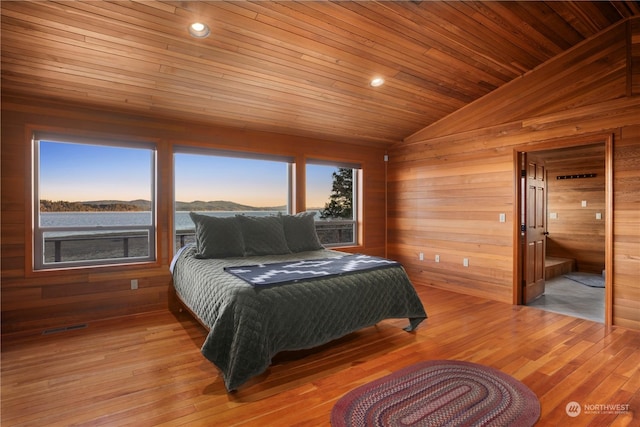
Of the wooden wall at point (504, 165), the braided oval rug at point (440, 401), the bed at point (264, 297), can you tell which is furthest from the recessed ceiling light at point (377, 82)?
the braided oval rug at point (440, 401)

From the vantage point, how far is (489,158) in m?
4.25

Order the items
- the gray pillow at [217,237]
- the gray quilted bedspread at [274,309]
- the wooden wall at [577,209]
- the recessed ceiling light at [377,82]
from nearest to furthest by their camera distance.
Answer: the gray quilted bedspread at [274,309] < the gray pillow at [217,237] < the recessed ceiling light at [377,82] < the wooden wall at [577,209]

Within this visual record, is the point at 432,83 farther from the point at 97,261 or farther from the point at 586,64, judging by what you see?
the point at 97,261

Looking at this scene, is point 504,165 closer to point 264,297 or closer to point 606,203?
point 606,203

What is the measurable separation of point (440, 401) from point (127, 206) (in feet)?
14.4

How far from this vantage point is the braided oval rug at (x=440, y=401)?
1.78m

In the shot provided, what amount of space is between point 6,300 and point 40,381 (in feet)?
4.63

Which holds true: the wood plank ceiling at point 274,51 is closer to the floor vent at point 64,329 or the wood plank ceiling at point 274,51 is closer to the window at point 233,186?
the window at point 233,186

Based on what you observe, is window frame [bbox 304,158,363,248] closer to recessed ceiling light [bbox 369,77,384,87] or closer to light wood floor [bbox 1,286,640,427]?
recessed ceiling light [bbox 369,77,384,87]

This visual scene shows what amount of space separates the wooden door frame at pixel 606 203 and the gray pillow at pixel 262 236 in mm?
2817

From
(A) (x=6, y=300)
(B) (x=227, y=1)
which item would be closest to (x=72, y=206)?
(A) (x=6, y=300)

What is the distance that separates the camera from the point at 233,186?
17.7ft

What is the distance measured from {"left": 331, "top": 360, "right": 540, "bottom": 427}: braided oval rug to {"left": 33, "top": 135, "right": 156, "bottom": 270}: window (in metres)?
2.94

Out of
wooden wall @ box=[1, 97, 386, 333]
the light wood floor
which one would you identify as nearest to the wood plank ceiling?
wooden wall @ box=[1, 97, 386, 333]
